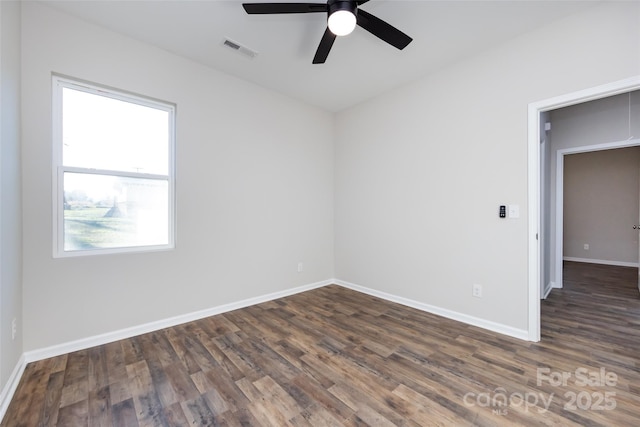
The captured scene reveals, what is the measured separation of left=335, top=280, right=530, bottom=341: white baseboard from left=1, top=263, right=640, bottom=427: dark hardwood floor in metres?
0.09

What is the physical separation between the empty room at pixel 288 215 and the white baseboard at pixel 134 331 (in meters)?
0.01

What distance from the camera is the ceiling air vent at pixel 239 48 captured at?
2.63 m

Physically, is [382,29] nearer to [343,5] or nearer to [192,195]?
[343,5]

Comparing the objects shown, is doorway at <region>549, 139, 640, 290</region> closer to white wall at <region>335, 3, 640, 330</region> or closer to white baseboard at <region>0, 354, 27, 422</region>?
white wall at <region>335, 3, 640, 330</region>

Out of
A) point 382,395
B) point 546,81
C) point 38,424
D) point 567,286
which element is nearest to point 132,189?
point 38,424

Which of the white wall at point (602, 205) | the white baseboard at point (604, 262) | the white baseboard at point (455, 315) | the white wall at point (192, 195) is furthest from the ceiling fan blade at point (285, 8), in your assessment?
the white baseboard at point (604, 262)

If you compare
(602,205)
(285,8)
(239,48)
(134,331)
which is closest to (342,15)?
(285,8)

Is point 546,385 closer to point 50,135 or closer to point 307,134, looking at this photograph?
point 307,134

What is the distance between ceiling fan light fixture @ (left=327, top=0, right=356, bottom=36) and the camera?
176 cm

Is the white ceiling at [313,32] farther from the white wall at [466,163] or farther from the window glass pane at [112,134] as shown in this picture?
the window glass pane at [112,134]

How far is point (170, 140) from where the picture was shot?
2.90m

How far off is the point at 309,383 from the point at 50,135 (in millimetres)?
2818

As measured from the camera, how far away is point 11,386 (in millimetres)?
1751

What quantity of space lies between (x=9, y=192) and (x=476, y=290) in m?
3.98
